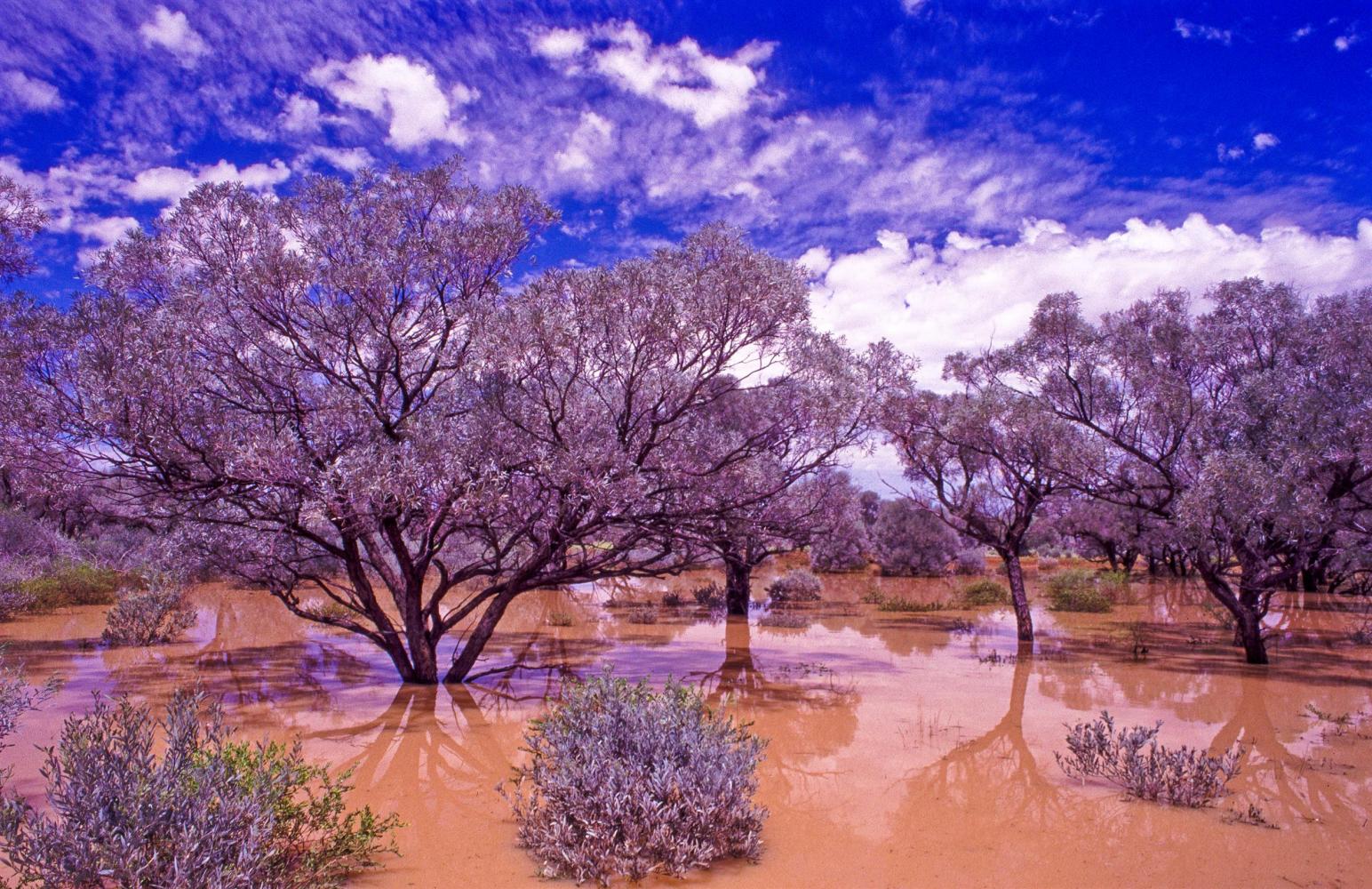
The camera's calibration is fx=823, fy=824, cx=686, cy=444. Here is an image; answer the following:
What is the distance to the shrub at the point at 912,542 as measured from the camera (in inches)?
1811

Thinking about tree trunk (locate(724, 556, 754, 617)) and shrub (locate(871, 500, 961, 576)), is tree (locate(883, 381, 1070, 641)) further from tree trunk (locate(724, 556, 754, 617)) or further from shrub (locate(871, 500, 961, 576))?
shrub (locate(871, 500, 961, 576))

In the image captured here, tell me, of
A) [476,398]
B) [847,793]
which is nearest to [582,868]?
[847,793]

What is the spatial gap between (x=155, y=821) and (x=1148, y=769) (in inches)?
333

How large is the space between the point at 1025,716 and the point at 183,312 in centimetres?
1362

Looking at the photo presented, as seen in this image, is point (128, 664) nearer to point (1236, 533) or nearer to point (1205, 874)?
point (1205, 874)

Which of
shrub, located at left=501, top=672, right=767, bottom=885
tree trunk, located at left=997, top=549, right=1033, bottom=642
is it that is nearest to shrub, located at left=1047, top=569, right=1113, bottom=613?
tree trunk, located at left=997, top=549, right=1033, bottom=642

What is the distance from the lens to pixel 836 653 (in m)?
19.2

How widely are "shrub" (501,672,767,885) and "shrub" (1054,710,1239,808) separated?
404 cm

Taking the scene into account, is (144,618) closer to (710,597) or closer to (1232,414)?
(710,597)

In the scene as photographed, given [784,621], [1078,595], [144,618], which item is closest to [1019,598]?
[784,621]

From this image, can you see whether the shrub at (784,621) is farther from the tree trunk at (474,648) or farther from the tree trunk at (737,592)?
the tree trunk at (474,648)

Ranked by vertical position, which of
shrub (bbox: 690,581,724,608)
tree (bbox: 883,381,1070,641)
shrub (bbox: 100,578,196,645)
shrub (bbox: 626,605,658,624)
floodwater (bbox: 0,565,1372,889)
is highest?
tree (bbox: 883,381,1070,641)

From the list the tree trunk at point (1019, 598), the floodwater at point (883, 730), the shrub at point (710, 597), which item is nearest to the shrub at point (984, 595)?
the floodwater at point (883, 730)

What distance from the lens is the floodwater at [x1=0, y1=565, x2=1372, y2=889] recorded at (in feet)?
22.0
